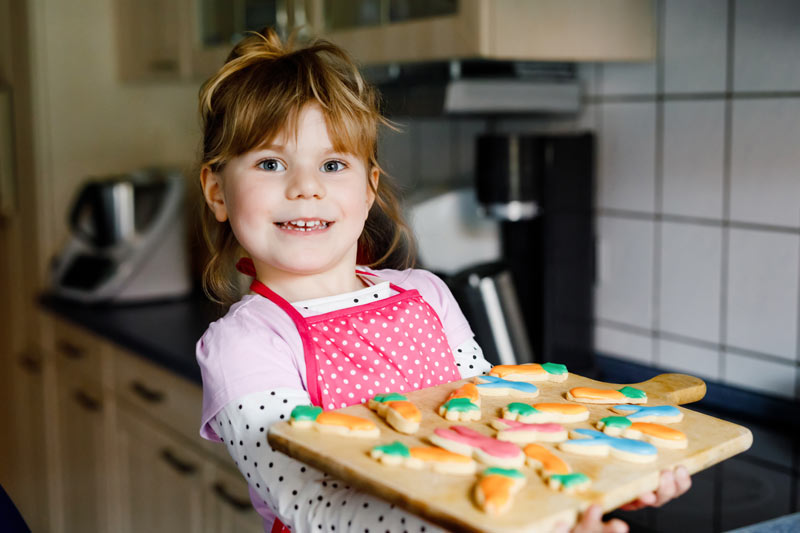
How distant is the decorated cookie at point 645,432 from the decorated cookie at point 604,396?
0.04 meters

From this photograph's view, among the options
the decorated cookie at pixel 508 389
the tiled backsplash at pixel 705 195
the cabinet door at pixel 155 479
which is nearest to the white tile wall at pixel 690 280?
the tiled backsplash at pixel 705 195

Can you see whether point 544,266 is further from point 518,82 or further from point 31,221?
point 31,221

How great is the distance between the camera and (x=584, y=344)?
5.26 ft

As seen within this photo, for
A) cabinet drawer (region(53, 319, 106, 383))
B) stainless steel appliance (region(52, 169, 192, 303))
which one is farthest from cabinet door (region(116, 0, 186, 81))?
cabinet drawer (region(53, 319, 106, 383))

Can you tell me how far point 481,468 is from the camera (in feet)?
1.65

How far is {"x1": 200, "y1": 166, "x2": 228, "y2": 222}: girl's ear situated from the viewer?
72 centimetres

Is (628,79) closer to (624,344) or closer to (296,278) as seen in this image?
(624,344)

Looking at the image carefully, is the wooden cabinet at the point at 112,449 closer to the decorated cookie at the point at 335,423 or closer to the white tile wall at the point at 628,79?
the white tile wall at the point at 628,79

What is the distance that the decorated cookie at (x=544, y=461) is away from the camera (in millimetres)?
487

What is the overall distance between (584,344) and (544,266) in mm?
198

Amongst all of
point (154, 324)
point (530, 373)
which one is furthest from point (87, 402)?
point (530, 373)

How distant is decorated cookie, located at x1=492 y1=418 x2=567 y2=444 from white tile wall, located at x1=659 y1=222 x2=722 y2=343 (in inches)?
37.0

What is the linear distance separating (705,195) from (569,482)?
103 centimetres

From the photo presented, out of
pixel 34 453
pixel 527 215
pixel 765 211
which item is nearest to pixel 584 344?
pixel 527 215
